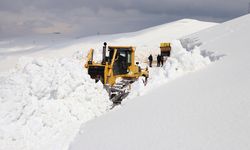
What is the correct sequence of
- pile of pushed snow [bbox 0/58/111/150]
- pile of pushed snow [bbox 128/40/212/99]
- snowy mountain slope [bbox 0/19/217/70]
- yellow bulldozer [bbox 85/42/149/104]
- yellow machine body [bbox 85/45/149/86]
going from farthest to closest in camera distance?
snowy mountain slope [bbox 0/19/217/70] < yellow machine body [bbox 85/45/149/86] < yellow bulldozer [bbox 85/42/149/104] < pile of pushed snow [bbox 128/40/212/99] < pile of pushed snow [bbox 0/58/111/150]

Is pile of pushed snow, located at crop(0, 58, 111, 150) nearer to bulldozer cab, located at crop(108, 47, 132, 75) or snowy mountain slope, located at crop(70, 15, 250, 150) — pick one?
snowy mountain slope, located at crop(70, 15, 250, 150)

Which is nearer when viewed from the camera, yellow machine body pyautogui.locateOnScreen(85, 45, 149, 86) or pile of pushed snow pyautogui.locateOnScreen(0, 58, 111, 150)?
pile of pushed snow pyautogui.locateOnScreen(0, 58, 111, 150)

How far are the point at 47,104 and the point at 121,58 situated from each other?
6.87 meters

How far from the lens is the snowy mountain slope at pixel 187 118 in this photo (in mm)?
4906

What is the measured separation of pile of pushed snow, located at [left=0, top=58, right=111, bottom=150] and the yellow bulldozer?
263 cm

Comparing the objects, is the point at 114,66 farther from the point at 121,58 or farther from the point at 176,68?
the point at 176,68

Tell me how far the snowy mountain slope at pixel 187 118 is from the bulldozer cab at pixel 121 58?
4768 millimetres

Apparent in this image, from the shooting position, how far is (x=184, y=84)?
8.65 m

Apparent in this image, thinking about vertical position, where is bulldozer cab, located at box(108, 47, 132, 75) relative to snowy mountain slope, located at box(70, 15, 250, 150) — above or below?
above

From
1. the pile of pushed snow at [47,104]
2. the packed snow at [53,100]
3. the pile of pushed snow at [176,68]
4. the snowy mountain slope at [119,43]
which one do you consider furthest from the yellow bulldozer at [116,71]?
the snowy mountain slope at [119,43]

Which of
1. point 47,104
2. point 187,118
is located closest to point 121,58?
point 47,104

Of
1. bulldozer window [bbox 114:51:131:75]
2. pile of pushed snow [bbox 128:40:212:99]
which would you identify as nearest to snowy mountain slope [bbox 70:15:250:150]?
pile of pushed snow [bbox 128:40:212:99]

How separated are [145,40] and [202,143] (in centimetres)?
3752

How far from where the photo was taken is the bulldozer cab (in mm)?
13832
